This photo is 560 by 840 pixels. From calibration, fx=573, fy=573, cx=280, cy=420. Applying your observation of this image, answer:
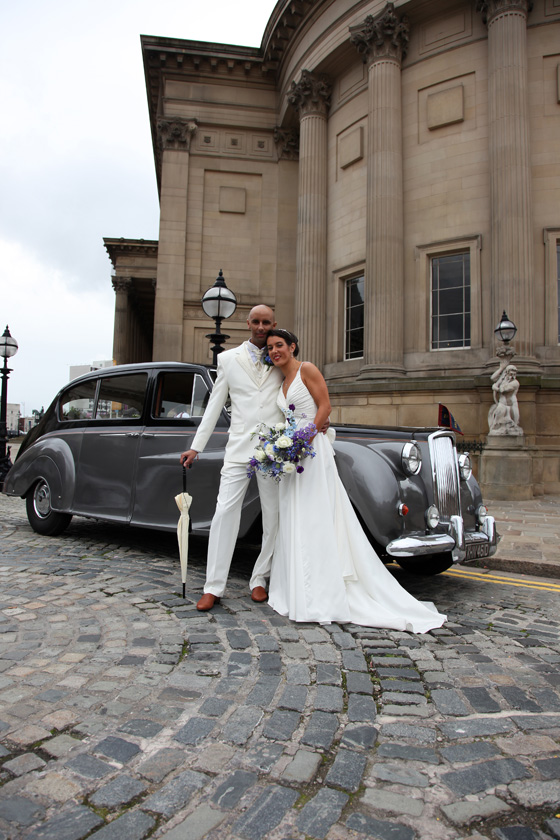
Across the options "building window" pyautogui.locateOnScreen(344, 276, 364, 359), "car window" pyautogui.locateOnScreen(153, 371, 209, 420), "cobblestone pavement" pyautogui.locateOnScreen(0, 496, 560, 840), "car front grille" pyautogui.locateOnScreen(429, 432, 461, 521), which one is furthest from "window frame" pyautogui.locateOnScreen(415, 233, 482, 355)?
"cobblestone pavement" pyautogui.locateOnScreen(0, 496, 560, 840)

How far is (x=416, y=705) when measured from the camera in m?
2.62

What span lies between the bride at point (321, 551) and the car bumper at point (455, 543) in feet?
0.71

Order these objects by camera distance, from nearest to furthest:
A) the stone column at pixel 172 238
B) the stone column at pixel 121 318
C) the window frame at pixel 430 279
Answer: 1. the window frame at pixel 430 279
2. the stone column at pixel 172 238
3. the stone column at pixel 121 318

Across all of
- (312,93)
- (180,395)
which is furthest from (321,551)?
(312,93)

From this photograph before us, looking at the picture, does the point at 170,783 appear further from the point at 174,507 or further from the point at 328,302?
the point at 328,302

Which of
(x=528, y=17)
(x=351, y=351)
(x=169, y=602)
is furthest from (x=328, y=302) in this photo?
(x=169, y=602)

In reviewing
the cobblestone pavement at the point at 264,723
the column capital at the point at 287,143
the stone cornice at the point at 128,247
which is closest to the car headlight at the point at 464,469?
the cobblestone pavement at the point at 264,723

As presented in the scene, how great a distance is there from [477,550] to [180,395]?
10.0 ft

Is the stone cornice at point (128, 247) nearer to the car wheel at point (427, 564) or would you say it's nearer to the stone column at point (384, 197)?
the stone column at point (384, 197)

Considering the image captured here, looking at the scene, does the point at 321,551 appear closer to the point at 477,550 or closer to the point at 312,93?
the point at 477,550

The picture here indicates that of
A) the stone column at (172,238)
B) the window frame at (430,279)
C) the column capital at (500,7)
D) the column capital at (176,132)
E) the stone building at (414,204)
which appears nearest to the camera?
the stone building at (414,204)

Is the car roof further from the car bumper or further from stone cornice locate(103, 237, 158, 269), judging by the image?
stone cornice locate(103, 237, 158, 269)

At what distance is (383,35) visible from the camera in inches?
687

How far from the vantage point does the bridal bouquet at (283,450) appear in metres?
3.82
